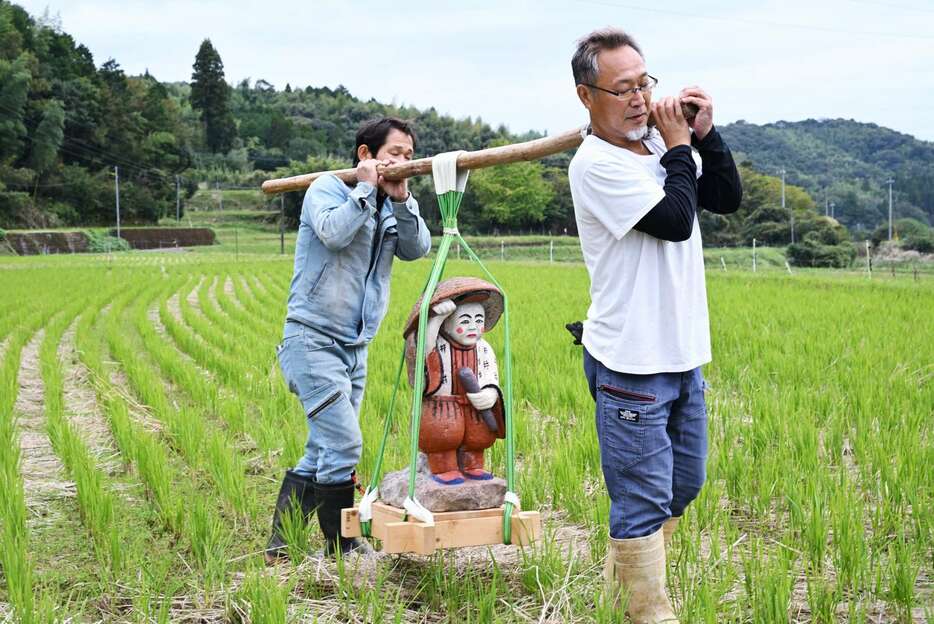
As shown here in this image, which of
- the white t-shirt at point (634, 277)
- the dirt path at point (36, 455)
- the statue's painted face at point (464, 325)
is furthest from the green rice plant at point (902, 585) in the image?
the dirt path at point (36, 455)

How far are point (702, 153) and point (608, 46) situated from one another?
14.4 inches

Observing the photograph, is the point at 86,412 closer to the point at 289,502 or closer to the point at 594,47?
the point at 289,502

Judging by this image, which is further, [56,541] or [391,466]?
[391,466]

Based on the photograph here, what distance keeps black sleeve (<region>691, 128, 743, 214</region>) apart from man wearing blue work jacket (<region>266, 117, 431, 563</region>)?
0.91m

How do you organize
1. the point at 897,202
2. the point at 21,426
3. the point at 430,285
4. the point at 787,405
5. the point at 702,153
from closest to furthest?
1. the point at 702,153
2. the point at 430,285
3. the point at 787,405
4. the point at 21,426
5. the point at 897,202

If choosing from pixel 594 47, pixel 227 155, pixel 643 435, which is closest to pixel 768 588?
pixel 643 435

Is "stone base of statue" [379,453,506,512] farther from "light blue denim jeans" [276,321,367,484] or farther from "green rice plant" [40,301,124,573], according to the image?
"green rice plant" [40,301,124,573]

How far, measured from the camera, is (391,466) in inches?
141

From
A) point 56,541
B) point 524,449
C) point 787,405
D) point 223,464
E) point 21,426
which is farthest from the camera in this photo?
point 21,426

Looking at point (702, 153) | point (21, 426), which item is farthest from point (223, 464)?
point (702, 153)

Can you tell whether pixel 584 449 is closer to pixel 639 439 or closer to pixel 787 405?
pixel 787 405

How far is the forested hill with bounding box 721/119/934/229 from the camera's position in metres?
62.5

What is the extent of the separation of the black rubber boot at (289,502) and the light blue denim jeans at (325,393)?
1.6 inches

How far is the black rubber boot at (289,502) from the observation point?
9.04ft
